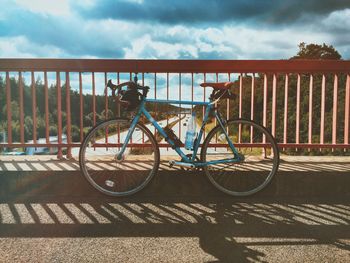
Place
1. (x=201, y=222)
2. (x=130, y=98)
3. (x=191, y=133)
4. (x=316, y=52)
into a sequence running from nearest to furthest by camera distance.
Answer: (x=201, y=222) → (x=130, y=98) → (x=191, y=133) → (x=316, y=52)

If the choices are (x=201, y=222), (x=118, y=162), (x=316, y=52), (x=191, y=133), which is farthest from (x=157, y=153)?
(x=316, y=52)

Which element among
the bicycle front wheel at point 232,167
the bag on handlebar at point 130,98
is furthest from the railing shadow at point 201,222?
the bag on handlebar at point 130,98

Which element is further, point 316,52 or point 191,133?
point 316,52

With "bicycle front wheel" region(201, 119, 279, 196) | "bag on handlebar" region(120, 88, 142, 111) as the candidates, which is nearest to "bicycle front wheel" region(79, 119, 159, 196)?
"bag on handlebar" region(120, 88, 142, 111)

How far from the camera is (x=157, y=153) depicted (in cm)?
420

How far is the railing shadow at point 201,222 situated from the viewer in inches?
121

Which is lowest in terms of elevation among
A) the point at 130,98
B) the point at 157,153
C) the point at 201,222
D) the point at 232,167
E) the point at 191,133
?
the point at 201,222

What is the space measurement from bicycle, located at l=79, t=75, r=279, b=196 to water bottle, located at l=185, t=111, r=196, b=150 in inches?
2.0

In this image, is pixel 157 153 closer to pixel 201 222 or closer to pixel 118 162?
pixel 118 162

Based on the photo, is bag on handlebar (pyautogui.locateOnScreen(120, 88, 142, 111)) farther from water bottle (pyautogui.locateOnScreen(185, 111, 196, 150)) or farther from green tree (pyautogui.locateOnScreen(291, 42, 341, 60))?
green tree (pyautogui.locateOnScreen(291, 42, 341, 60))

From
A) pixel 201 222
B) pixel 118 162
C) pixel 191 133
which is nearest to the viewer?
pixel 201 222

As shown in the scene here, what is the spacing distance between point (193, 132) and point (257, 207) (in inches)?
38.8

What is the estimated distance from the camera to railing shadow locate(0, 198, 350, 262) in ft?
10.1

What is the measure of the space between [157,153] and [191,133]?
0.41 m
